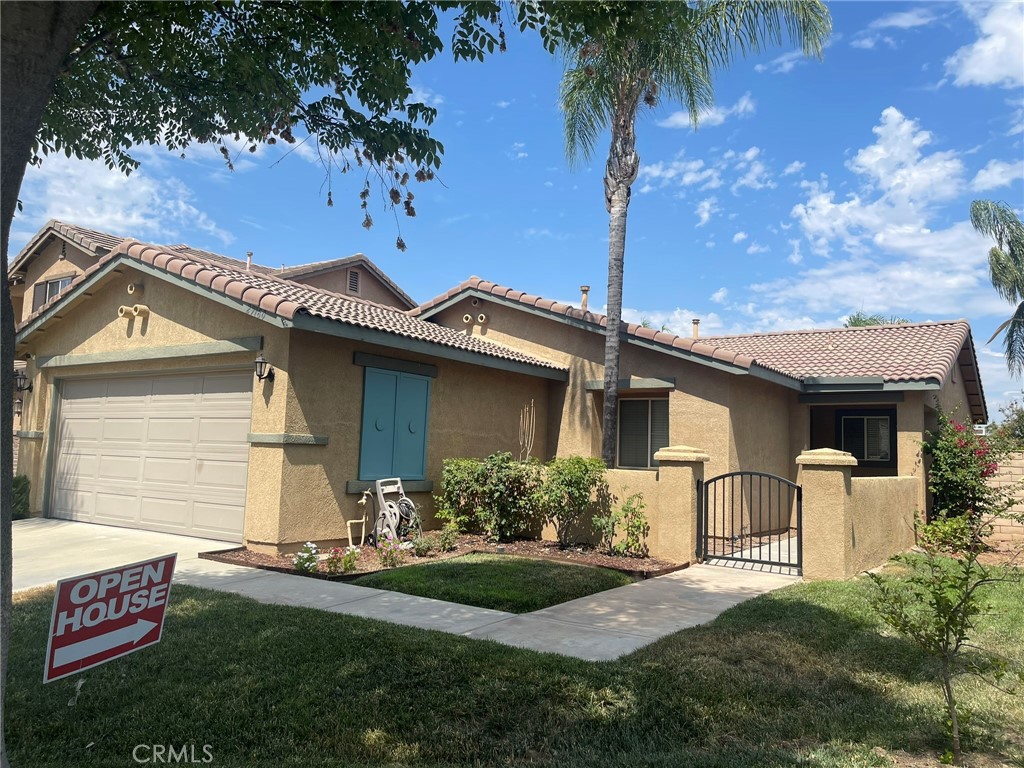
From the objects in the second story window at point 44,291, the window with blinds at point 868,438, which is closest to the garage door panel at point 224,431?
the window with blinds at point 868,438

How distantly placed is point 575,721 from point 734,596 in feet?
14.7

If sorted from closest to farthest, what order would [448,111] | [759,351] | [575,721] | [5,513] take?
1. [5,513]
2. [575,721]
3. [448,111]
4. [759,351]

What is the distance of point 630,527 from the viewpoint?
10.6 meters

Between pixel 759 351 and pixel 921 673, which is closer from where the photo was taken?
pixel 921 673

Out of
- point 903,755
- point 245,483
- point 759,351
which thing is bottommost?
point 903,755

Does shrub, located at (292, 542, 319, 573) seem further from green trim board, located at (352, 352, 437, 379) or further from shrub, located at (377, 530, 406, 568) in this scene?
green trim board, located at (352, 352, 437, 379)

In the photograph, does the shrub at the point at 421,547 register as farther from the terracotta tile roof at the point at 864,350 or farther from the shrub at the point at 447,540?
the terracotta tile roof at the point at 864,350

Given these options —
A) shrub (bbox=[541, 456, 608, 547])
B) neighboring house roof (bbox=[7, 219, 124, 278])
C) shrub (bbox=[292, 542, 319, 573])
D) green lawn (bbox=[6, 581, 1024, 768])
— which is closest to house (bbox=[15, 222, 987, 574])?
shrub (bbox=[541, 456, 608, 547])

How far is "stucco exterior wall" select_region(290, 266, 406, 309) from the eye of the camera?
1074 inches

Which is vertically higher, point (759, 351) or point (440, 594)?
point (759, 351)

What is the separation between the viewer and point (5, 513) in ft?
11.9

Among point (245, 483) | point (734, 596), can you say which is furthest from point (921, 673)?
point (245, 483)

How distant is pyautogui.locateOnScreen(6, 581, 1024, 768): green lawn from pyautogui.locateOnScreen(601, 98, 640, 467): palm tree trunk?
6966 millimetres

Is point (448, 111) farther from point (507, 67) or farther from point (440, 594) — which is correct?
point (440, 594)
